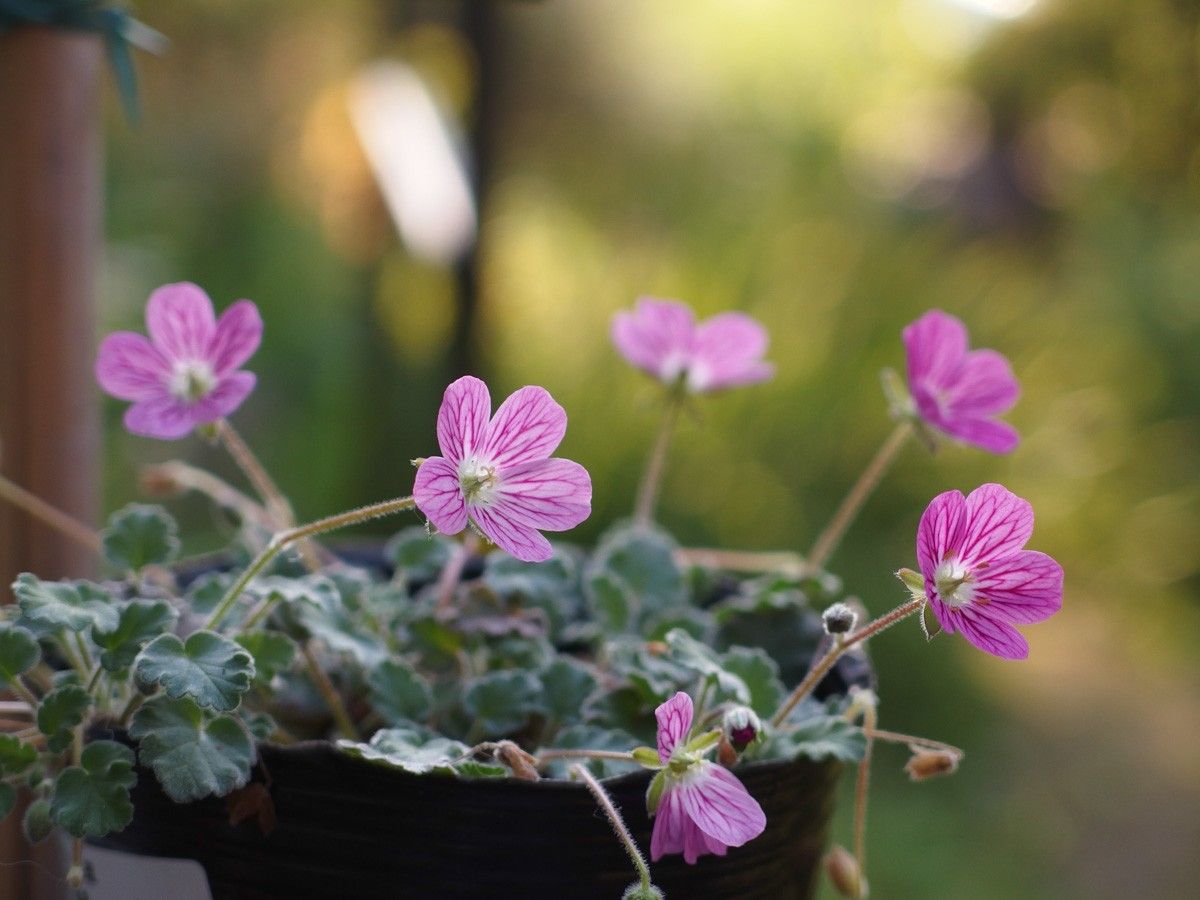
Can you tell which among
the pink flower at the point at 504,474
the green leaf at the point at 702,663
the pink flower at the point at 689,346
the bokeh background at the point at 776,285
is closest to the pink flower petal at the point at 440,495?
the pink flower at the point at 504,474

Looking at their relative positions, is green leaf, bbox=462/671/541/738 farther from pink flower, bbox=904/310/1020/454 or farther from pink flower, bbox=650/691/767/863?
pink flower, bbox=904/310/1020/454

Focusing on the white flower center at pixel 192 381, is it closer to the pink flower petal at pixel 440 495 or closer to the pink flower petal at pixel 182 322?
the pink flower petal at pixel 182 322

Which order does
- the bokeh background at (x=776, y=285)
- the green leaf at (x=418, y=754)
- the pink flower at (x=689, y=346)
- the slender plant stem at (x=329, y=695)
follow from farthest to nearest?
the bokeh background at (x=776, y=285) → the pink flower at (x=689, y=346) → the slender plant stem at (x=329, y=695) → the green leaf at (x=418, y=754)

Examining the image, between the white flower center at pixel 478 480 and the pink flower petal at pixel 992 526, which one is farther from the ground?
the pink flower petal at pixel 992 526

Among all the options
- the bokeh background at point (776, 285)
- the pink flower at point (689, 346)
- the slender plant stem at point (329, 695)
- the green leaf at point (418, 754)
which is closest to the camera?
the green leaf at point (418, 754)

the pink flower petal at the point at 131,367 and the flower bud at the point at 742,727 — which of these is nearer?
the flower bud at the point at 742,727

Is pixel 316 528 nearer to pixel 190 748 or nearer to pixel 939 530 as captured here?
pixel 190 748

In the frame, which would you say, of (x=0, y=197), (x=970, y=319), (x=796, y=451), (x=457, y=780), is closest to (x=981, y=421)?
(x=457, y=780)

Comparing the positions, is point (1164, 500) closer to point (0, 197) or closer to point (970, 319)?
point (970, 319)
